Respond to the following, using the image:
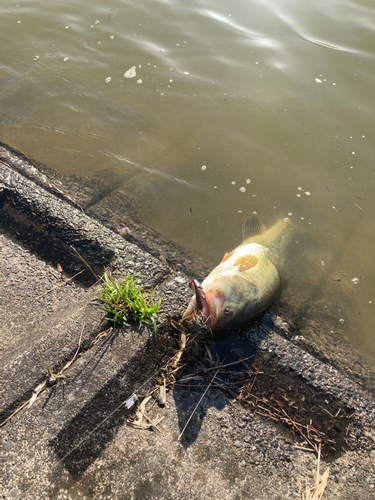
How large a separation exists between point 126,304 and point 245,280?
1.22 m

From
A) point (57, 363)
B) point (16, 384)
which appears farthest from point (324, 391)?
point (16, 384)

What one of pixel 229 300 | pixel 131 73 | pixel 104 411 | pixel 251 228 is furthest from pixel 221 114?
pixel 104 411

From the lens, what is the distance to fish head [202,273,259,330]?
2789 mm

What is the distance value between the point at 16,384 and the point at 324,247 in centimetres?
359

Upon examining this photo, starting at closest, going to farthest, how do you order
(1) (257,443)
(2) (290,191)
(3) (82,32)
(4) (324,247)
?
(1) (257,443)
(4) (324,247)
(2) (290,191)
(3) (82,32)

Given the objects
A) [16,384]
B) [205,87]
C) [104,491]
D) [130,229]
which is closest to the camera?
[104,491]

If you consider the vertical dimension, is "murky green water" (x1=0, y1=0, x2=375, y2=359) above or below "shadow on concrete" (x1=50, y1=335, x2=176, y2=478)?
above

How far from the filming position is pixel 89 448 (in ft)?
6.87

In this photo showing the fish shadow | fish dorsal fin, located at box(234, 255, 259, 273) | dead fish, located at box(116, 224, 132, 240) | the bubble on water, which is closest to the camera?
the fish shadow

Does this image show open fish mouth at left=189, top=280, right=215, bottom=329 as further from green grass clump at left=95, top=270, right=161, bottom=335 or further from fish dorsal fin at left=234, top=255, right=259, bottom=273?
fish dorsal fin at left=234, top=255, right=259, bottom=273

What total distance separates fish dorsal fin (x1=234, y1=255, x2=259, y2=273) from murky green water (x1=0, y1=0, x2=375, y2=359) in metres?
0.46

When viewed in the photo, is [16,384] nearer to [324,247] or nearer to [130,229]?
[130,229]

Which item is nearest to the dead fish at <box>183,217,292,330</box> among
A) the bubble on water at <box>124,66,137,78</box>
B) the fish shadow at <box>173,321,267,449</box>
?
the fish shadow at <box>173,321,267,449</box>

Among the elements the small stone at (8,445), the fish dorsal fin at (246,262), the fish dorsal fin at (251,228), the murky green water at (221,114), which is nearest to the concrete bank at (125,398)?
the small stone at (8,445)
